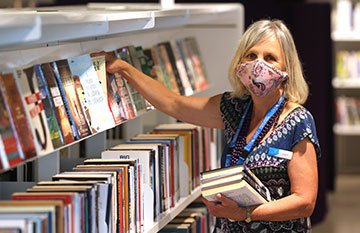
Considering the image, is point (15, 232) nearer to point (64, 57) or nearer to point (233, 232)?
point (64, 57)

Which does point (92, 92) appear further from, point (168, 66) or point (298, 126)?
point (168, 66)

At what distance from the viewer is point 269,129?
392 cm

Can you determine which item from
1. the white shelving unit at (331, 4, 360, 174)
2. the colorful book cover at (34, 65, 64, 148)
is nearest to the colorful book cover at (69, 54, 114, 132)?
the colorful book cover at (34, 65, 64, 148)

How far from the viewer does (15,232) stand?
261 cm

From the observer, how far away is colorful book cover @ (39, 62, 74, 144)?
3211 mm

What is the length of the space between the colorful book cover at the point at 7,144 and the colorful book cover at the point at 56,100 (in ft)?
1.29

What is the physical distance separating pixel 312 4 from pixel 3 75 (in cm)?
621

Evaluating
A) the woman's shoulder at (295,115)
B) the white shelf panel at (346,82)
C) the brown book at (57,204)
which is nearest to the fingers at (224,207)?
the woman's shoulder at (295,115)

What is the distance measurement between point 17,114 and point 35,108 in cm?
17

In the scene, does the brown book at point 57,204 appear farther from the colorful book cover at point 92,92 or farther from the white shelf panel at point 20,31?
the colorful book cover at point 92,92

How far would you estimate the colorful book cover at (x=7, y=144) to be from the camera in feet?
8.96

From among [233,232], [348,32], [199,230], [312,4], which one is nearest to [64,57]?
[233,232]

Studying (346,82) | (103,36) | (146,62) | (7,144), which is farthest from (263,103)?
(346,82)

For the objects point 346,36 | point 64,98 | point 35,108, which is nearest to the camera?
point 35,108
